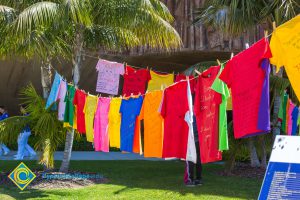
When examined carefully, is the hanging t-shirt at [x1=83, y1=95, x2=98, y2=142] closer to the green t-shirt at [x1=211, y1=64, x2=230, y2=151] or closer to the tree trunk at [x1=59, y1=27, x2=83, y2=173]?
the tree trunk at [x1=59, y1=27, x2=83, y2=173]

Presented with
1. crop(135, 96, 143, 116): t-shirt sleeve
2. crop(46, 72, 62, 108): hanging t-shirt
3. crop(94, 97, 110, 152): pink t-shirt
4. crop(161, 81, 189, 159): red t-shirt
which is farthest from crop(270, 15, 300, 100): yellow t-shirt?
crop(46, 72, 62, 108): hanging t-shirt

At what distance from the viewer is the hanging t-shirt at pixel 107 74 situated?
423 inches

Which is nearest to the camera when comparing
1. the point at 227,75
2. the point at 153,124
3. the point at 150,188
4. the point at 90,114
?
the point at 227,75

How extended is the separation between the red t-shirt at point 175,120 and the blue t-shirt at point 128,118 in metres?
1.04

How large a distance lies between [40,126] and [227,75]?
564cm

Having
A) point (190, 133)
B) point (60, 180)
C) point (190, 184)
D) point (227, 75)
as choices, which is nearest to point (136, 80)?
point (60, 180)

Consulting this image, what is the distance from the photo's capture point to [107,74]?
35.6 ft

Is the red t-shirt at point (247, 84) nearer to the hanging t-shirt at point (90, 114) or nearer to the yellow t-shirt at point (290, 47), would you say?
the yellow t-shirt at point (290, 47)

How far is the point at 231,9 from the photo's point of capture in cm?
988

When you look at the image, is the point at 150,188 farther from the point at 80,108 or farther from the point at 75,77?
the point at 75,77

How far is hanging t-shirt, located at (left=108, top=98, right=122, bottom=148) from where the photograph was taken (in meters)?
8.70

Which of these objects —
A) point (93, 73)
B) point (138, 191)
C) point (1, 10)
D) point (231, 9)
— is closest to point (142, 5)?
point (231, 9)

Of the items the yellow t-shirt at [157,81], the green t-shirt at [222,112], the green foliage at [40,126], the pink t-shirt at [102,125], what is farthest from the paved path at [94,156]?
the green t-shirt at [222,112]

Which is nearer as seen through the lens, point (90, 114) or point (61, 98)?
point (90, 114)
